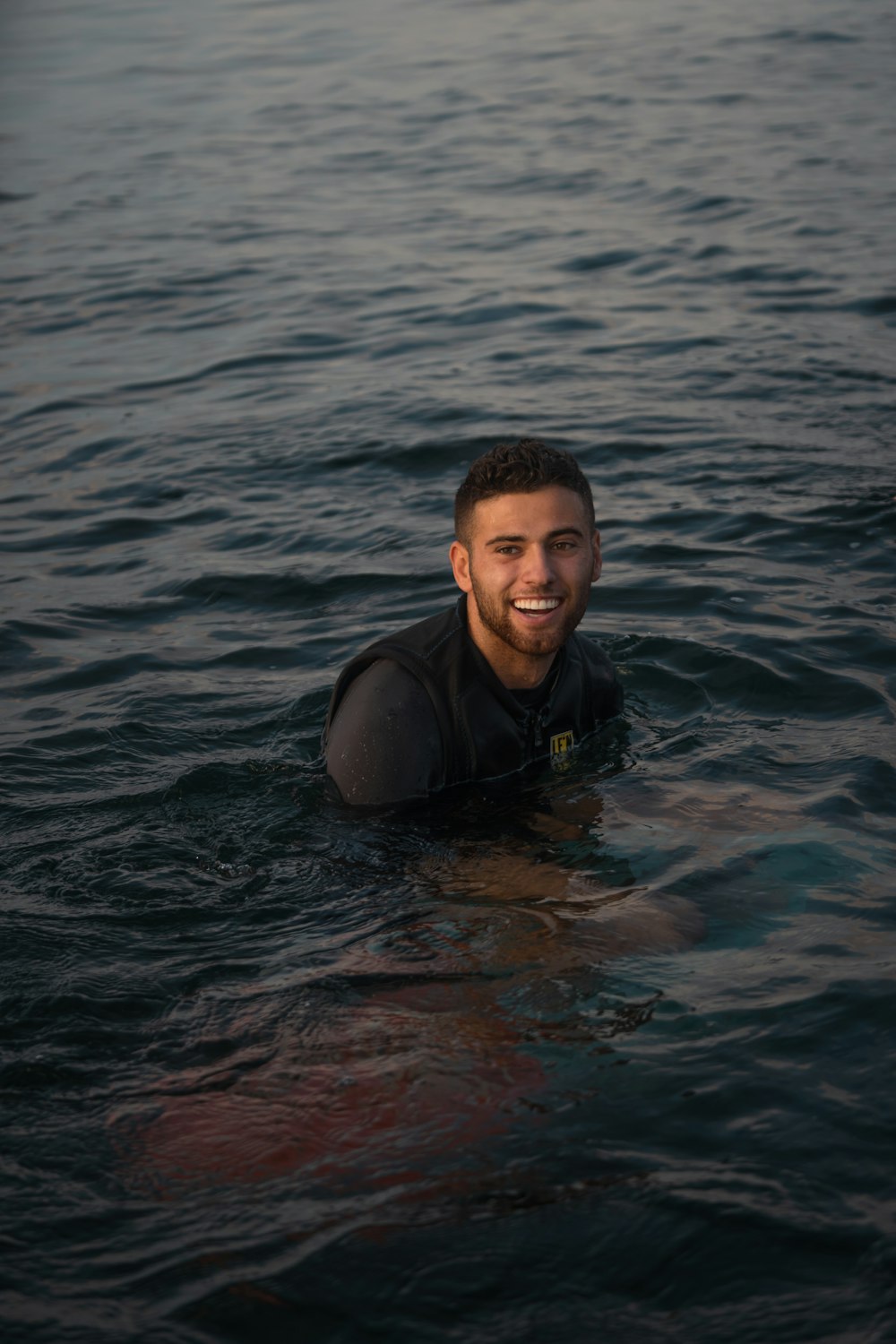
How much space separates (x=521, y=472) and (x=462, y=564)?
48 cm

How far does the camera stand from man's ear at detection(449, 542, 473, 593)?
584cm

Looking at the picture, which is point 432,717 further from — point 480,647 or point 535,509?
point 535,509

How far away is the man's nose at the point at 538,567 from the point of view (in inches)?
220

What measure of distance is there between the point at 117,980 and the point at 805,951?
227cm

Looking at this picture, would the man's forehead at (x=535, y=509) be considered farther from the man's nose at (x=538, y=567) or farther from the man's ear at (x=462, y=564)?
the man's ear at (x=462, y=564)

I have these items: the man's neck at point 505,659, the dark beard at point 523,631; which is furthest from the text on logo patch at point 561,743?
the dark beard at point 523,631

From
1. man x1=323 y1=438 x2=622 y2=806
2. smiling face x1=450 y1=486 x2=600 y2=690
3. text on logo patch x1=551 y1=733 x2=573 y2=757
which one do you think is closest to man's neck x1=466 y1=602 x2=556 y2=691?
man x1=323 y1=438 x2=622 y2=806

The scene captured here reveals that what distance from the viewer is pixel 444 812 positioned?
19.2ft

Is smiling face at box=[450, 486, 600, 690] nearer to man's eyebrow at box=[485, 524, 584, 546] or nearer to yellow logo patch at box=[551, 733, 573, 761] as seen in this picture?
man's eyebrow at box=[485, 524, 584, 546]

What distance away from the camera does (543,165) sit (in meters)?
19.3

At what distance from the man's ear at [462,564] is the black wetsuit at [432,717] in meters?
0.17

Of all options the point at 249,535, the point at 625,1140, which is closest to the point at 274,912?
the point at 625,1140

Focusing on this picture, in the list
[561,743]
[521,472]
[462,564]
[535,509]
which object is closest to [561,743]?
[561,743]

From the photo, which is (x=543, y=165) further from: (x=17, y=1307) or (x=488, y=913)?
Result: (x=17, y=1307)
